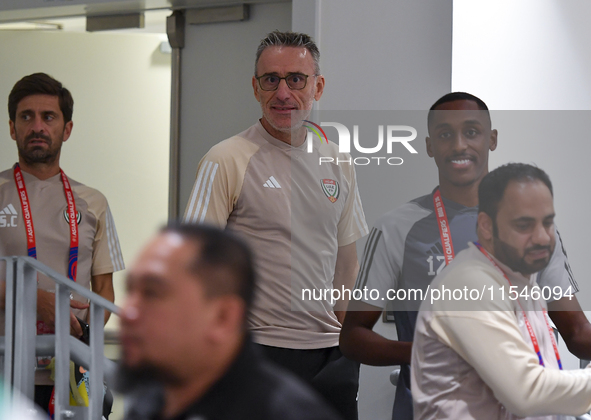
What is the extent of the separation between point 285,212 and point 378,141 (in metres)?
0.53

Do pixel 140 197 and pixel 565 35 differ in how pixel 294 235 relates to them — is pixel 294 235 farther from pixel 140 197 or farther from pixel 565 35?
pixel 140 197

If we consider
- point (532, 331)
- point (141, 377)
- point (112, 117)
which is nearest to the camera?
point (141, 377)

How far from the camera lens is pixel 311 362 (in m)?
2.06

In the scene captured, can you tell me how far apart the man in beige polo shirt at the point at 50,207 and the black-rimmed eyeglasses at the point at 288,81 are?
1088mm

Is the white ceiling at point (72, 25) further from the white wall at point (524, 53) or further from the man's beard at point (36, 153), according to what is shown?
the white wall at point (524, 53)

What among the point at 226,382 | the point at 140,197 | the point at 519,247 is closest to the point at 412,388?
the point at 519,247

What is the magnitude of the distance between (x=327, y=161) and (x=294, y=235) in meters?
Answer: 0.22

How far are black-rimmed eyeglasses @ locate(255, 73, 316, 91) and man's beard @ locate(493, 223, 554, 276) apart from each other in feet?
2.96

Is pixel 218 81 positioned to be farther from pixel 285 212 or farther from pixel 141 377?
pixel 141 377

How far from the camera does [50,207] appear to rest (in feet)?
9.07

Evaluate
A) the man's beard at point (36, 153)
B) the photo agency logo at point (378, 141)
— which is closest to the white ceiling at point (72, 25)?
the man's beard at point (36, 153)

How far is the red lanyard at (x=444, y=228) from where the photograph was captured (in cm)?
Result: 146

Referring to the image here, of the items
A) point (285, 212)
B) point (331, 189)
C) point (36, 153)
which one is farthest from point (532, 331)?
point (36, 153)

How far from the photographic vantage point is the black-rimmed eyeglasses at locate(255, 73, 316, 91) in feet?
6.84
